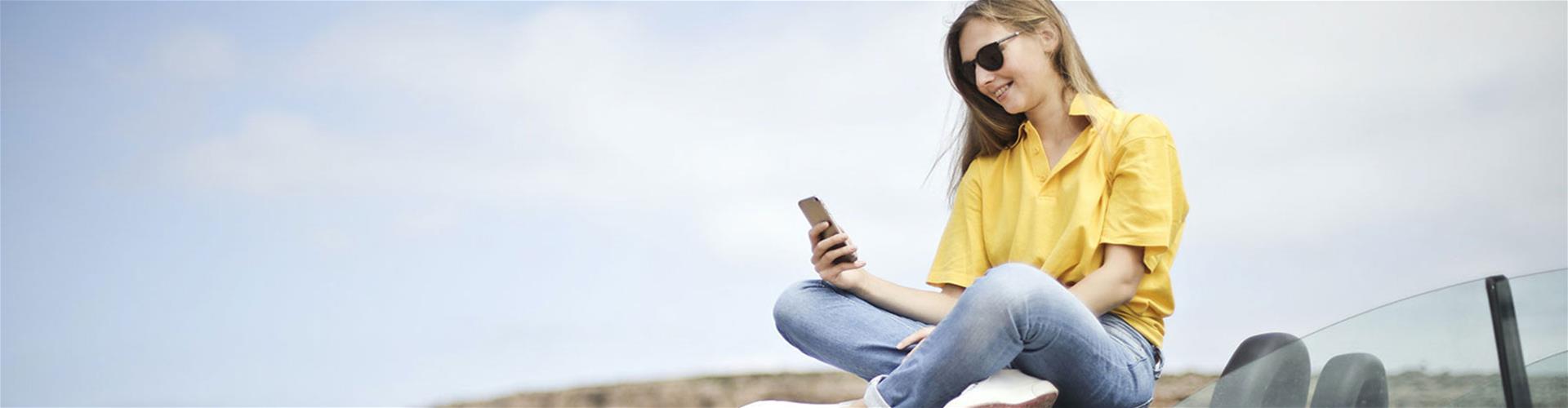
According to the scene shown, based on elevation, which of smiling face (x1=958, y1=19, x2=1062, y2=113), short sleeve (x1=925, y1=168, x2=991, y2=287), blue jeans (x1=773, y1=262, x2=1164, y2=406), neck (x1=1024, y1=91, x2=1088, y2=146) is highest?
smiling face (x1=958, y1=19, x2=1062, y2=113)

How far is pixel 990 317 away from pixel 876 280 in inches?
15.4

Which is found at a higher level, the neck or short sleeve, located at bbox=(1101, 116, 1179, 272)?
the neck

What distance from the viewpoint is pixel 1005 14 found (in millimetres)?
2225

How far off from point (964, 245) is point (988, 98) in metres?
0.26

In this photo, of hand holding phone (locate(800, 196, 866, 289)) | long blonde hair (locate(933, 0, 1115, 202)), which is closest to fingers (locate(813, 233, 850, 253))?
hand holding phone (locate(800, 196, 866, 289))

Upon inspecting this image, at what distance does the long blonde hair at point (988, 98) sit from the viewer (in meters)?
2.22

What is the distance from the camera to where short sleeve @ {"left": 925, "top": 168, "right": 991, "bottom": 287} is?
2.35m

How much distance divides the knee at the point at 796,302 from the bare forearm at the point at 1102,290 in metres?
0.41

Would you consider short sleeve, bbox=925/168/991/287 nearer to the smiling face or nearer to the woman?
the woman

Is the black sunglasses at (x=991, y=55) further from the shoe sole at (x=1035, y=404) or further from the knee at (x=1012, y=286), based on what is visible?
the shoe sole at (x=1035, y=404)

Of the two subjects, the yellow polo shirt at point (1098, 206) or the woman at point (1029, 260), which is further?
the yellow polo shirt at point (1098, 206)

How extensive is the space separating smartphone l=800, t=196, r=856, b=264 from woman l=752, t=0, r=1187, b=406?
15 millimetres

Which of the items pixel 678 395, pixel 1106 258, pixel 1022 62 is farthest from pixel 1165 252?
pixel 678 395

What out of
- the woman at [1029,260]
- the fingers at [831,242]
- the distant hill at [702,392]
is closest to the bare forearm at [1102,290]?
the woman at [1029,260]
